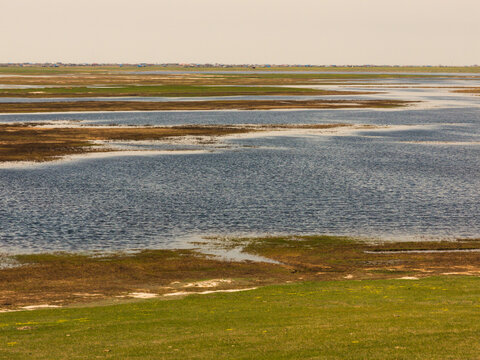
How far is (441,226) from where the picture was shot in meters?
44.9

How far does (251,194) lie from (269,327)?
33.5 m

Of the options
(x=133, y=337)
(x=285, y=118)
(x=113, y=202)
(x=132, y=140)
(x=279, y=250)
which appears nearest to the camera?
(x=133, y=337)

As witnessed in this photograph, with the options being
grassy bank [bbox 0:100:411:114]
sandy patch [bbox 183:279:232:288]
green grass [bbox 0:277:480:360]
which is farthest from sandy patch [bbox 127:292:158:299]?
grassy bank [bbox 0:100:411:114]

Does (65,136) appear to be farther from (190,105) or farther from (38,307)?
(38,307)

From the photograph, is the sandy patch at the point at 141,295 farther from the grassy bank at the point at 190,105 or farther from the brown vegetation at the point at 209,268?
the grassy bank at the point at 190,105

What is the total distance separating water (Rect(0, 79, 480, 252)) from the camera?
43.6m

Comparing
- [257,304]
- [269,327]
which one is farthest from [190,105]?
[269,327]

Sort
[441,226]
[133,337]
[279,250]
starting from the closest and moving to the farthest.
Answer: [133,337] < [279,250] < [441,226]

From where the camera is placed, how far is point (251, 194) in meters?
56.1

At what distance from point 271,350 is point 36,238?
25.3 meters

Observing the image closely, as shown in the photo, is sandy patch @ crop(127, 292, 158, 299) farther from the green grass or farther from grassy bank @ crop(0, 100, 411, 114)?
grassy bank @ crop(0, 100, 411, 114)

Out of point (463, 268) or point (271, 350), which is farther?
point (463, 268)

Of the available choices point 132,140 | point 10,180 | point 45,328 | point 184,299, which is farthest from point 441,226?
point 132,140

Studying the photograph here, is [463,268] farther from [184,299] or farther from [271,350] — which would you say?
[271,350]
